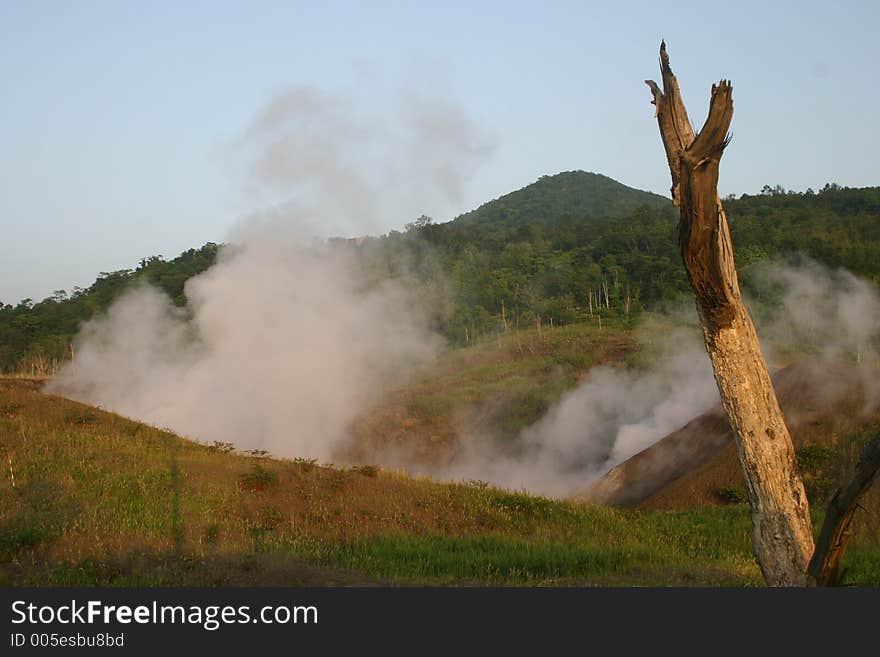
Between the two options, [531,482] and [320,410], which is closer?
[531,482]

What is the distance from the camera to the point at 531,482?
944 inches

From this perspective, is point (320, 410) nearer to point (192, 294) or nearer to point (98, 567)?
point (192, 294)

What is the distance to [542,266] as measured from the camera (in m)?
59.6

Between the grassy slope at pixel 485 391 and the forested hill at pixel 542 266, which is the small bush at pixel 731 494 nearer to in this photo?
the grassy slope at pixel 485 391

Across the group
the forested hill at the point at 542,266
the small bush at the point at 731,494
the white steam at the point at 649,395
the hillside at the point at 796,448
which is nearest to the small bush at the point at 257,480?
the hillside at the point at 796,448

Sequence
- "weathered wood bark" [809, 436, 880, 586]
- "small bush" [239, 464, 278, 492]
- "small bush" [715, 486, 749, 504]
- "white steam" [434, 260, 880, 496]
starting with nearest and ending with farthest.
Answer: "weathered wood bark" [809, 436, 880, 586] → "small bush" [239, 464, 278, 492] → "small bush" [715, 486, 749, 504] → "white steam" [434, 260, 880, 496]

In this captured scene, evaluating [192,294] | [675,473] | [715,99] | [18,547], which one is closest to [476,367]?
[192,294]

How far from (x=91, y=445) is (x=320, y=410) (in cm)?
1469

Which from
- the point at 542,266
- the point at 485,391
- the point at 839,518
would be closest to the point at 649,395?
the point at 485,391

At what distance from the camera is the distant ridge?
388 feet

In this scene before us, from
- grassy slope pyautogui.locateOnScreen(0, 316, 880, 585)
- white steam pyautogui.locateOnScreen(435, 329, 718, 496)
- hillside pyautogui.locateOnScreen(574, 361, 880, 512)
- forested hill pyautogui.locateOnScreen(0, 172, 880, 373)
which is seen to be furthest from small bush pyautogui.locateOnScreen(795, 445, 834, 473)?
forested hill pyautogui.locateOnScreen(0, 172, 880, 373)

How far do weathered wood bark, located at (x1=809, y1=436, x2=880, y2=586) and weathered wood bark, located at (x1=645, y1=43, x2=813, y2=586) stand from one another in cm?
24

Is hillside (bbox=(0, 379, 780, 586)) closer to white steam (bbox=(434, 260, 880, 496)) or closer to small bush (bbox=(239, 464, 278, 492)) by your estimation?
small bush (bbox=(239, 464, 278, 492))

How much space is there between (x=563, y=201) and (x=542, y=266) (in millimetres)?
72837
